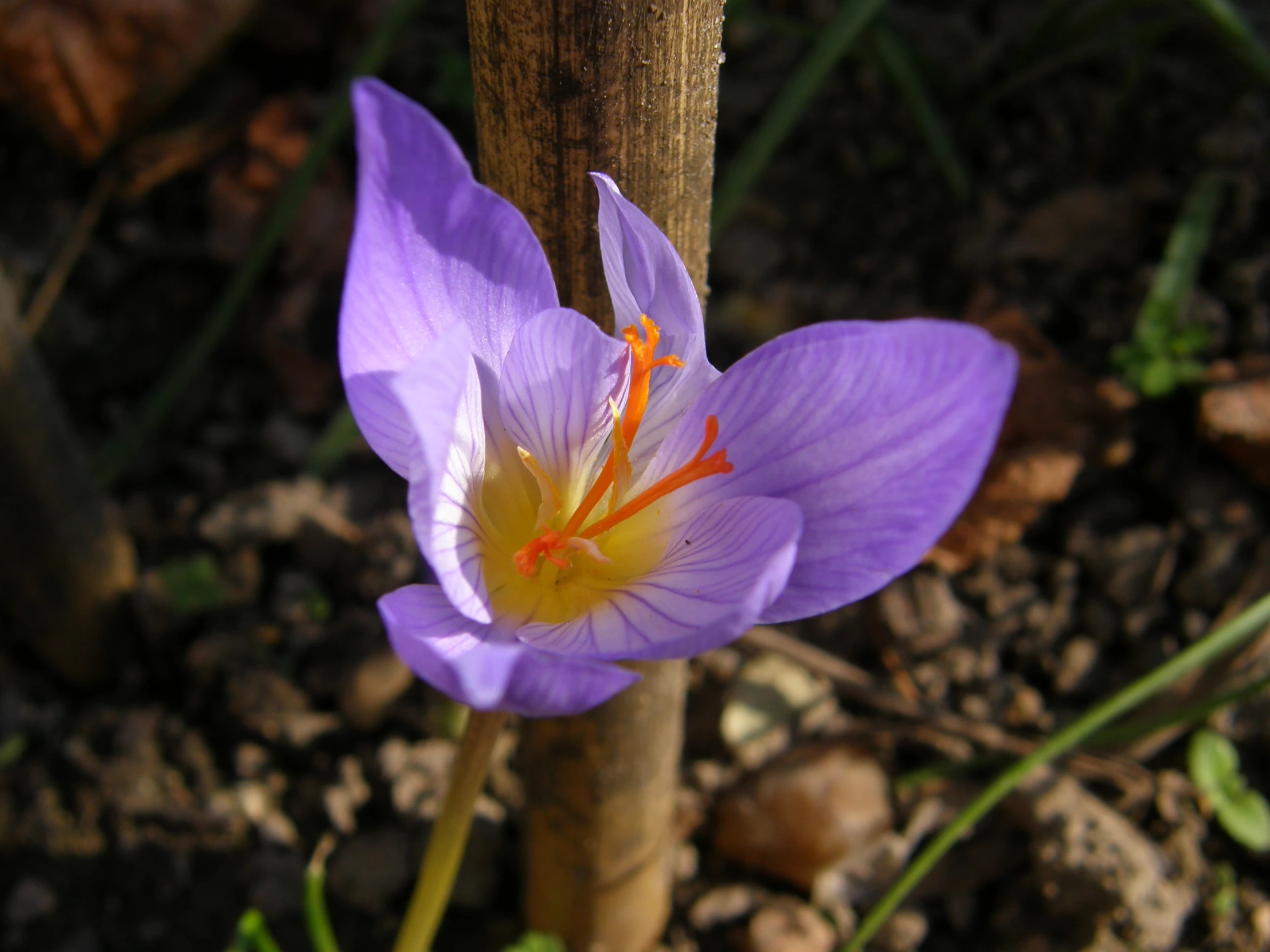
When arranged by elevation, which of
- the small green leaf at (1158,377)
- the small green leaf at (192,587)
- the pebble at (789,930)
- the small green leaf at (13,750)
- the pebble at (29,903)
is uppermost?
the small green leaf at (1158,377)

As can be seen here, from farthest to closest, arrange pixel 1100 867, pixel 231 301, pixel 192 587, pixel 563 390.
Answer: pixel 231 301, pixel 192 587, pixel 1100 867, pixel 563 390

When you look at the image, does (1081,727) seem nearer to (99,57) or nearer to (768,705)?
(768,705)

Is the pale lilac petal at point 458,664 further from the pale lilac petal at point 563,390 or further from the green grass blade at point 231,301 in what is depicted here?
the green grass blade at point 231,301

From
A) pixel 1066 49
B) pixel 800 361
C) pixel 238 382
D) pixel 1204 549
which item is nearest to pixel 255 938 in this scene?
pixel 800 361

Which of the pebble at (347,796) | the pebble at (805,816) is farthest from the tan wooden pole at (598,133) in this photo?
the pebble at (347,796)

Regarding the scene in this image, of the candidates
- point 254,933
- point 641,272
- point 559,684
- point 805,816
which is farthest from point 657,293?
point 805,816

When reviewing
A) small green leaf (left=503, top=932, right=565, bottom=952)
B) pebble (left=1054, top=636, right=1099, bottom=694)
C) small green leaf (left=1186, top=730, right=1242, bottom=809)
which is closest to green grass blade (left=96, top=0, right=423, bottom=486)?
small green leaf (left=503, top=932, right=565, bottom=952)
